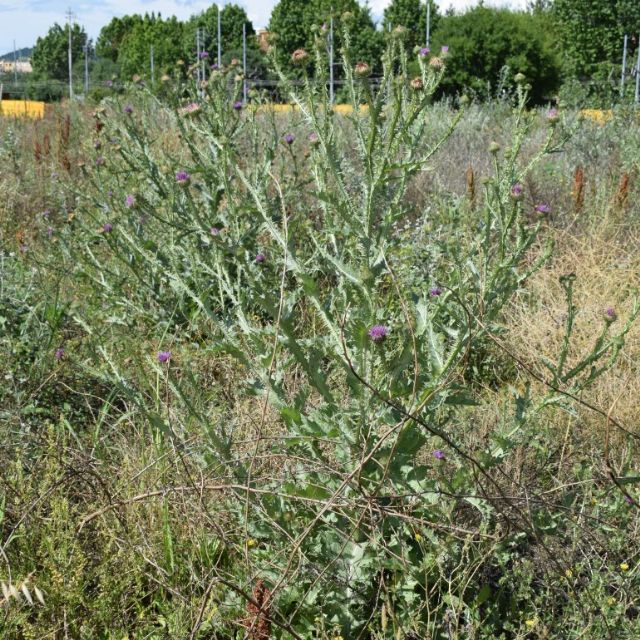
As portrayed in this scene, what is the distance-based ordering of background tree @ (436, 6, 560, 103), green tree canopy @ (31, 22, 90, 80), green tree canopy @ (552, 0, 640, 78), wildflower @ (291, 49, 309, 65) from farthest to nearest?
green tree canopy @ (31, 22, 90, 80) < green tree canopy @ (552, 0, 640, 78) < background tree @ (436, 6, 560, 103) < wildflower @ (291, 49, 309, 65)

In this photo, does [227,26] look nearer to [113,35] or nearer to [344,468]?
[113,35]

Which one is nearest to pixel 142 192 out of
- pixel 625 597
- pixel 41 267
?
pixel 41 267

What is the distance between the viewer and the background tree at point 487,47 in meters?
20.8

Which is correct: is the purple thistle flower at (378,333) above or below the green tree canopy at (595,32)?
below

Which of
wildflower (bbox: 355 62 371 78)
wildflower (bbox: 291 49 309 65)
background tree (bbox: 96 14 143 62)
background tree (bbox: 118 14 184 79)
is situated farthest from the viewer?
background tree (bbox: 96 14 143 62)

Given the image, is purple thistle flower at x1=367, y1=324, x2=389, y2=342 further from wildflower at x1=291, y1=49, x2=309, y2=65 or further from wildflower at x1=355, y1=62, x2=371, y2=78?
wildflower at x1=291, y1=49, x2=309, y2=65

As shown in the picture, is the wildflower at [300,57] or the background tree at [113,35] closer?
the wildflower at [300,57]

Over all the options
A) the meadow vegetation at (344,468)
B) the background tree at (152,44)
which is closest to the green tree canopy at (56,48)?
the background tree at (152,44)

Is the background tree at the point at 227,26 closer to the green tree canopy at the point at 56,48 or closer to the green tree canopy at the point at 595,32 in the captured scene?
the green tree canopy at the point at 56,48

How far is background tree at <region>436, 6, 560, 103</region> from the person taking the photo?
2081 cm

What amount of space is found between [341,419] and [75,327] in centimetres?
218

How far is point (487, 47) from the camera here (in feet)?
68.8

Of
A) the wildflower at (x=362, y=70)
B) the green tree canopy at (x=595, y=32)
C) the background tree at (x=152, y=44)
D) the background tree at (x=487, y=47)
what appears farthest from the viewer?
the background tree at (x=152, y=44)

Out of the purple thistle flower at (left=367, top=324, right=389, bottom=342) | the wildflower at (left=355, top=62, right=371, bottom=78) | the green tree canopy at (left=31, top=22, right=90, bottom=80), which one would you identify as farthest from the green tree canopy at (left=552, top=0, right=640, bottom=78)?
the green tree canopy at (left=31, top=22, right=90, bottom=80)
